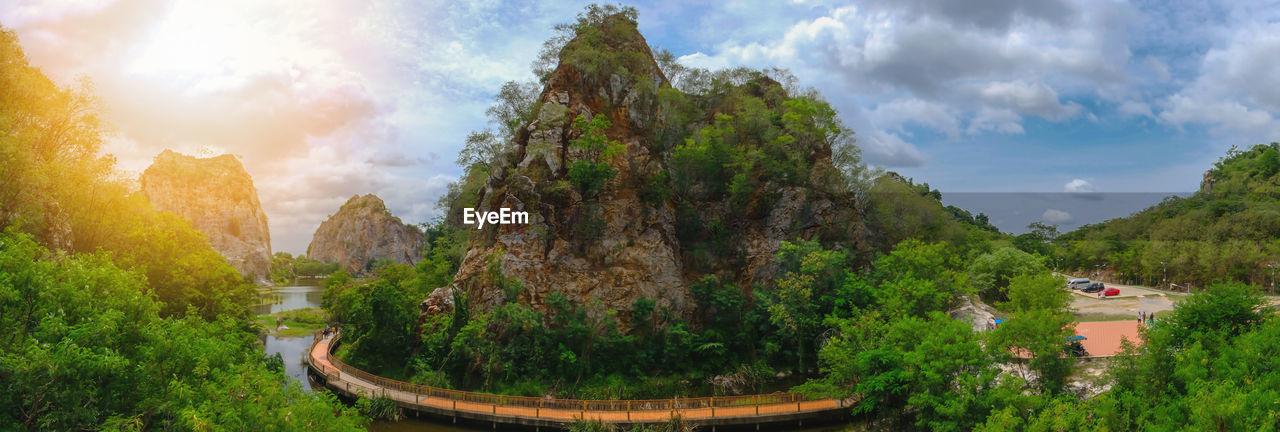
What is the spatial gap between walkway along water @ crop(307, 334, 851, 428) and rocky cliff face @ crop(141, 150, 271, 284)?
361 ft

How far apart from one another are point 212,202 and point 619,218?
125804 mm

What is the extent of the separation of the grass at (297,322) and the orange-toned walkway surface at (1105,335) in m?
55.7

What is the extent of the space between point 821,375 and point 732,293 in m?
7.03

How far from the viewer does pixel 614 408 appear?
26.1 metres

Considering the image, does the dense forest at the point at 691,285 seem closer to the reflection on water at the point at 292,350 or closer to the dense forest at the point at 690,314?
the dense forest at the point at 690,314

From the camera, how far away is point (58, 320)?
1162 centimetres

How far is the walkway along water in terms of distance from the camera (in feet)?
83.4

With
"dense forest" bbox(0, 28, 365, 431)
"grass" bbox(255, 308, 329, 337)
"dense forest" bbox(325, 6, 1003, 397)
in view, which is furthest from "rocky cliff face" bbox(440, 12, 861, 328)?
"grass" bbox(255, 308, 329, 337)

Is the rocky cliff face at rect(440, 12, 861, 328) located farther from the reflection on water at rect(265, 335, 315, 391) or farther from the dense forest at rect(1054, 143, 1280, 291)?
the dense forest at rect(1054, 143, 1280, 291)

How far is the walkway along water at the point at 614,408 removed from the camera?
83.4ft

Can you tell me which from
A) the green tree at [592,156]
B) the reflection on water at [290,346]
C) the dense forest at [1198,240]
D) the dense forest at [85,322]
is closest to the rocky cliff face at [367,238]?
the reflection on water at [290,346]

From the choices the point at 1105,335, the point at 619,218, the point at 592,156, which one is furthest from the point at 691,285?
the point at 1105,335

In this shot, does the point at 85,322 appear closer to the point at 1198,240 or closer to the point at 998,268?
the point at 998,268

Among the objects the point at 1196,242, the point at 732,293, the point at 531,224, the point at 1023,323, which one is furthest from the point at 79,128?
the point at 1196,242
